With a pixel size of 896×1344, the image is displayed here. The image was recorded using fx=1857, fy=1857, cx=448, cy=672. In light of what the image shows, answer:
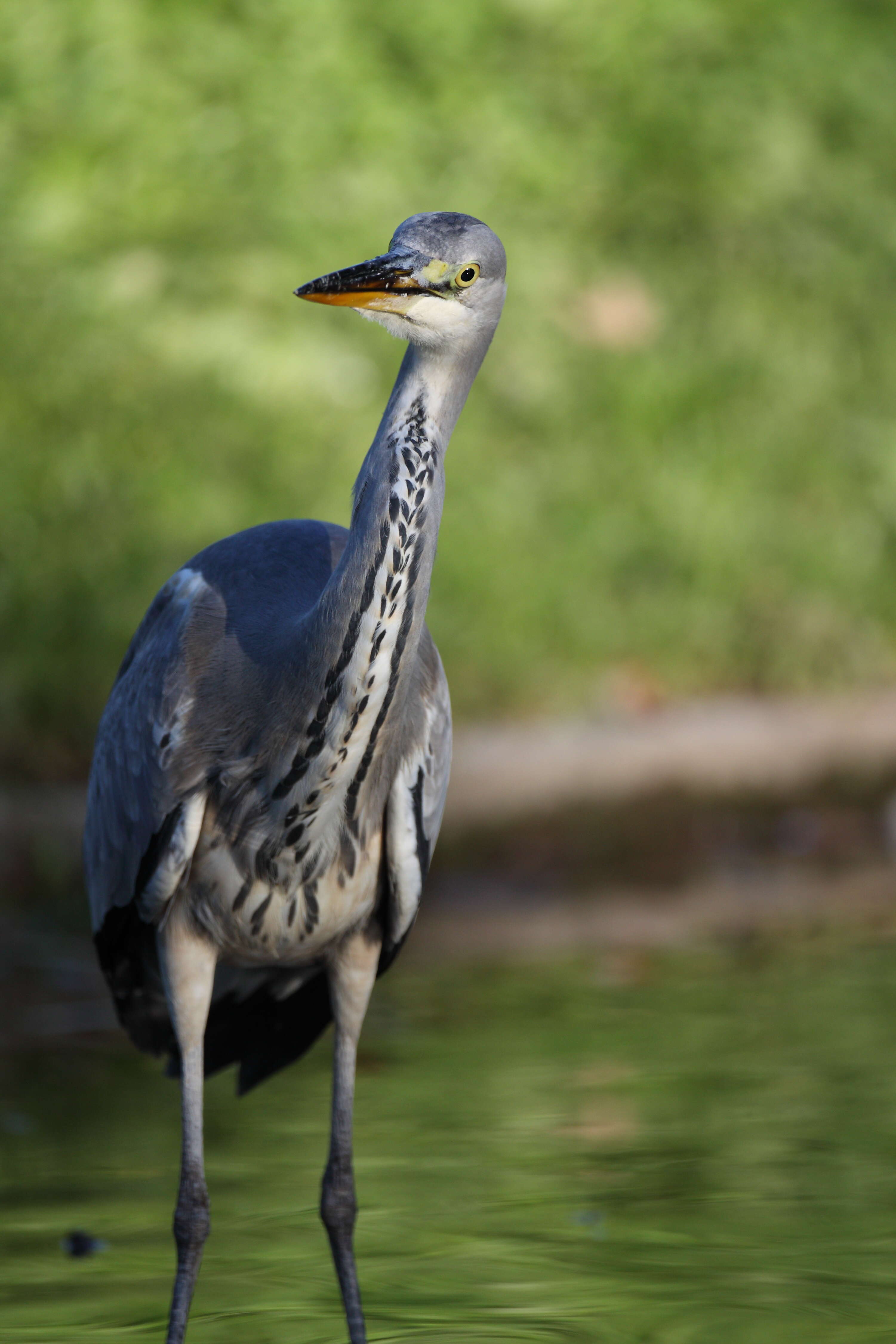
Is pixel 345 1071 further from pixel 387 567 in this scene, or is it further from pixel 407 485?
pixel 407 485

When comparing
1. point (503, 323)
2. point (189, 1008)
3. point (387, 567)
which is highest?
point (503, 323)

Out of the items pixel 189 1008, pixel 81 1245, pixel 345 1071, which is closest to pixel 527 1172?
pixel 345 1071

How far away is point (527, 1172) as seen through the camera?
13.9 feet

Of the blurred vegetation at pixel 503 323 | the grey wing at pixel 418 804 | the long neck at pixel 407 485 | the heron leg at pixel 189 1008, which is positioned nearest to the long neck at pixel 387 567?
the long neck at pixel 407 485

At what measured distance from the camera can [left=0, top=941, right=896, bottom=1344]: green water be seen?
341cm

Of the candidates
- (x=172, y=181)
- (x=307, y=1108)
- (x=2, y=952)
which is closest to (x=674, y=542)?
(x=172, y=181)

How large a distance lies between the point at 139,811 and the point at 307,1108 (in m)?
1.19

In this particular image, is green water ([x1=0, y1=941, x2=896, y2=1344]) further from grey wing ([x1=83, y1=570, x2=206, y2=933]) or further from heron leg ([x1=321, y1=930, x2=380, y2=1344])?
grey wing ([x1=83, y1=570, x2=206, y2=933])

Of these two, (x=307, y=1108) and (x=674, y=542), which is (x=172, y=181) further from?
(x=307, y=1108)

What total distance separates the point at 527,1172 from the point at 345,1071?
475mm

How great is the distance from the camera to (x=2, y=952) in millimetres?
6352

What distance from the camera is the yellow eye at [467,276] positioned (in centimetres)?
348

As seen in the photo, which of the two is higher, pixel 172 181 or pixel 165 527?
pixel 172 181

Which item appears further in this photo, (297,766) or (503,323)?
(503,323)
